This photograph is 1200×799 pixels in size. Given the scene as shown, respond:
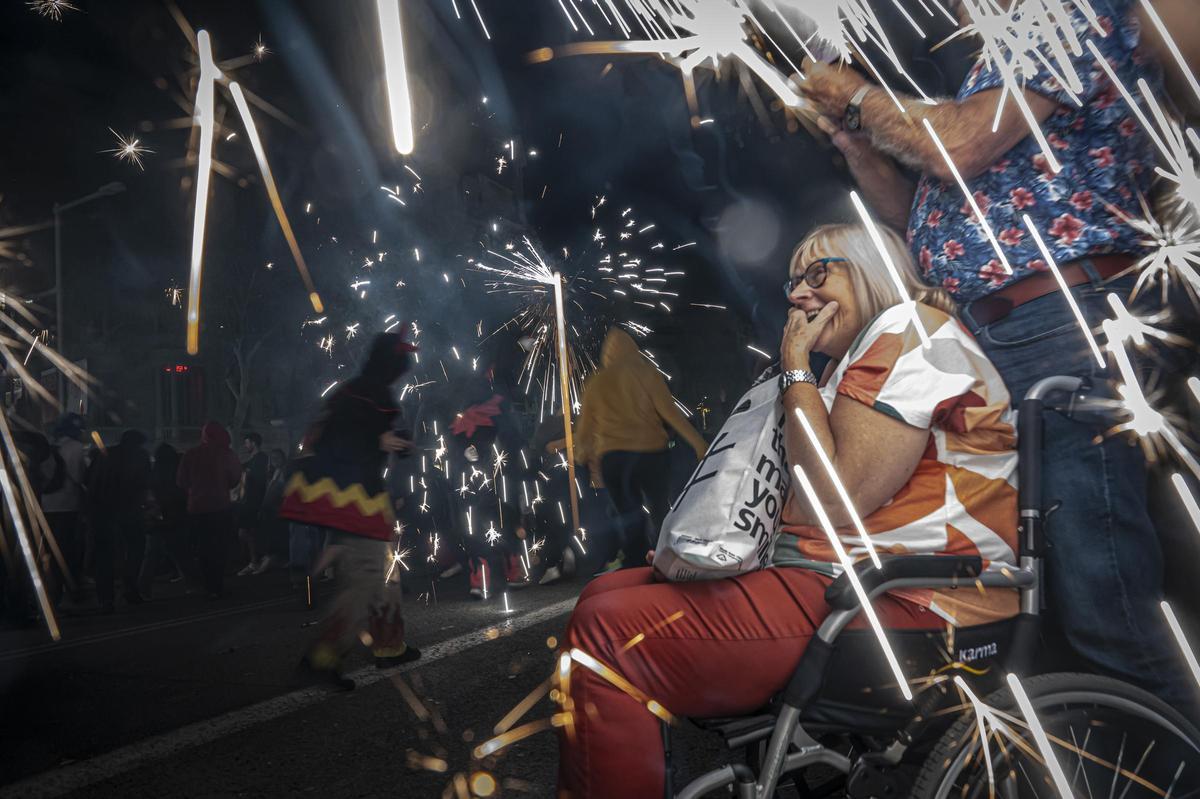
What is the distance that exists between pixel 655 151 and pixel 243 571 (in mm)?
8894

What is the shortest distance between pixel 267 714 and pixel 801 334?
365cm

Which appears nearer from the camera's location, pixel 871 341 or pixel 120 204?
pixel 871 341

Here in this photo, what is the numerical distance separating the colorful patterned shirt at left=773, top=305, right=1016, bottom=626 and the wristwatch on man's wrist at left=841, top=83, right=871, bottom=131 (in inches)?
22.4

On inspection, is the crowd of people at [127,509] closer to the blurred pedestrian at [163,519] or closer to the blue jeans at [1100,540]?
Answer: the blurred pedestrian at [163,519]

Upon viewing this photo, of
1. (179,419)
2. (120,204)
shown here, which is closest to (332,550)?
(120,204)

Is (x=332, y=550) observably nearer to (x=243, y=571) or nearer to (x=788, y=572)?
(x=788, y=572)

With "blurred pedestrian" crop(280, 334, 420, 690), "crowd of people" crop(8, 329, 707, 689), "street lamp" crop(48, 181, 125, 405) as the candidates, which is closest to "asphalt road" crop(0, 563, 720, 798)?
A: "blurred pedestrian" crop(280, 334, 420, 690)

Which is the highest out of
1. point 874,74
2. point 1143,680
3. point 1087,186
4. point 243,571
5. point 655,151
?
point 655,151

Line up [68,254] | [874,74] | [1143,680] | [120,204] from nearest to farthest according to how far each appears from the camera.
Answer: [1143,680], [874,74], [120,204], [68,254]

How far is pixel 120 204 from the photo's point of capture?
27.3m

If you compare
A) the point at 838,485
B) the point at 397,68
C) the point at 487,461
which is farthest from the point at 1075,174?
the point at 487,461

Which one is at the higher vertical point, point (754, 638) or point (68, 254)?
point (68, 254)

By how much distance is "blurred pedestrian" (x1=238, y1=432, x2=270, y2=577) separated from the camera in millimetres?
13547

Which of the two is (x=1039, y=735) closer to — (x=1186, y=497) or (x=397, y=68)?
(x=1186, y=497)
